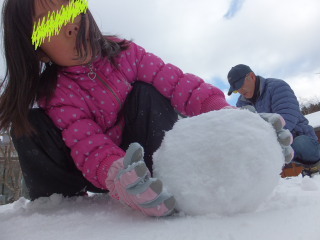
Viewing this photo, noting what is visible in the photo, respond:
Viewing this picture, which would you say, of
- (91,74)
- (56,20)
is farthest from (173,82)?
(56,20)

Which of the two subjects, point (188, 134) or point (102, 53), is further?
point (102, 53)

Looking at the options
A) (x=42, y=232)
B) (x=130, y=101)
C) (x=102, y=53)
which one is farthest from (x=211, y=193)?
(x=102, y=53)

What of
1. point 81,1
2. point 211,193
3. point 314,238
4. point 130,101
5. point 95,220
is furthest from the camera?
point 130,101

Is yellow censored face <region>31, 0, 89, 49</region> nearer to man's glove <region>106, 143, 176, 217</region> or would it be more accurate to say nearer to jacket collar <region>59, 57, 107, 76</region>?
jacket collar <region>59, 57, 107, 76</region>

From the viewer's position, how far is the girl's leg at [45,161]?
1.01 meters

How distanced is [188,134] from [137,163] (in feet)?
0.41

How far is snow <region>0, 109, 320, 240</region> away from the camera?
0.48 meters

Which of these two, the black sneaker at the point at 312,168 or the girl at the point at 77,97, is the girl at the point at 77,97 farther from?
the black sneaker at the point at 312,168

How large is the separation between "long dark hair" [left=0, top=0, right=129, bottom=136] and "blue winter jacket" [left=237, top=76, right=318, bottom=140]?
57.8 inches

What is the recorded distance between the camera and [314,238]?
0.42 metres

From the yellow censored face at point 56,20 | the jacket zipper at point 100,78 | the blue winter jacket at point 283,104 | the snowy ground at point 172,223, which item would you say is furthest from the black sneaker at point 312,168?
the yellow censored face at point 56,20

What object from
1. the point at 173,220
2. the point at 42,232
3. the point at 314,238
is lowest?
the point at 42,232

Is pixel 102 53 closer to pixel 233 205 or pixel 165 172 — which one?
pixel 165 172

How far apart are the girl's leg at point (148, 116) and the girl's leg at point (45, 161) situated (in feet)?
0.75
